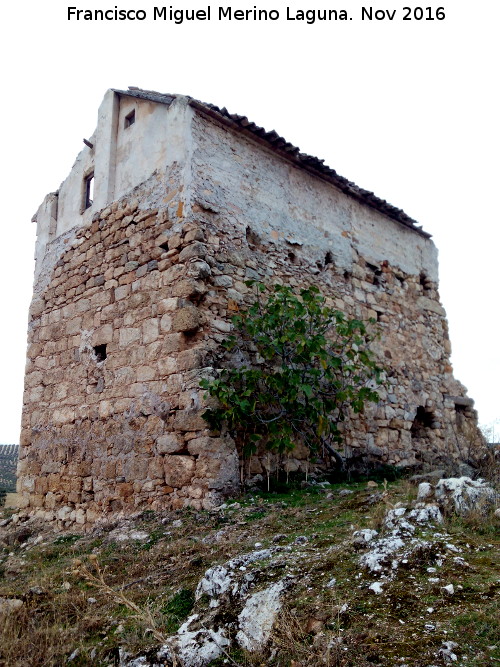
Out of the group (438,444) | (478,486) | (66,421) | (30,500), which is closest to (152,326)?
(66,421)

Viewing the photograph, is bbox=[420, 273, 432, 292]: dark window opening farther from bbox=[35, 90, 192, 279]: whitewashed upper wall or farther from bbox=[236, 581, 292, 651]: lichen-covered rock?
bbox=[236, 581, 292, 651]: lichen-covered rock

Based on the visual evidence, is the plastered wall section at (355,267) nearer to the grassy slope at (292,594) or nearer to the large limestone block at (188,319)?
the large limestone block at (188,319)

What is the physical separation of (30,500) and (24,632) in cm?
473

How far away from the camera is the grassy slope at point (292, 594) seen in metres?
2.77

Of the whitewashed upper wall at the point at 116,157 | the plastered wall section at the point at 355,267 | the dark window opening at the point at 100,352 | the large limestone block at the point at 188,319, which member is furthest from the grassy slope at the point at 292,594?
the whitewashed upper wall at the point at 116,157

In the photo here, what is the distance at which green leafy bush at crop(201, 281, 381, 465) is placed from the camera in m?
6.37

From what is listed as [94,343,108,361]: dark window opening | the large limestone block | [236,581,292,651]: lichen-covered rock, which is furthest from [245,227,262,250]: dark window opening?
[236,581,292,651]: lichen-covered rock

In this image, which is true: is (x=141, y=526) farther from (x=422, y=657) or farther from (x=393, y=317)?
(x=393, y=317)

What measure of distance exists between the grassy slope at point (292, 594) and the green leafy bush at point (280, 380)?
86cm

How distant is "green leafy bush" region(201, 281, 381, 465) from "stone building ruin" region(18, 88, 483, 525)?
240 millimetres

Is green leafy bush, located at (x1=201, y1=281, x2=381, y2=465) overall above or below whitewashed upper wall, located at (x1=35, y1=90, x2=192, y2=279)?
below

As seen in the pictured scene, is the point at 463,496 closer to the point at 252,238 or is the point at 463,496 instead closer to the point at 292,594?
the point at 292,594

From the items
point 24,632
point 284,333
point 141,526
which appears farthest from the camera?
point 284,333

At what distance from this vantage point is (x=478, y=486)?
4711mm
